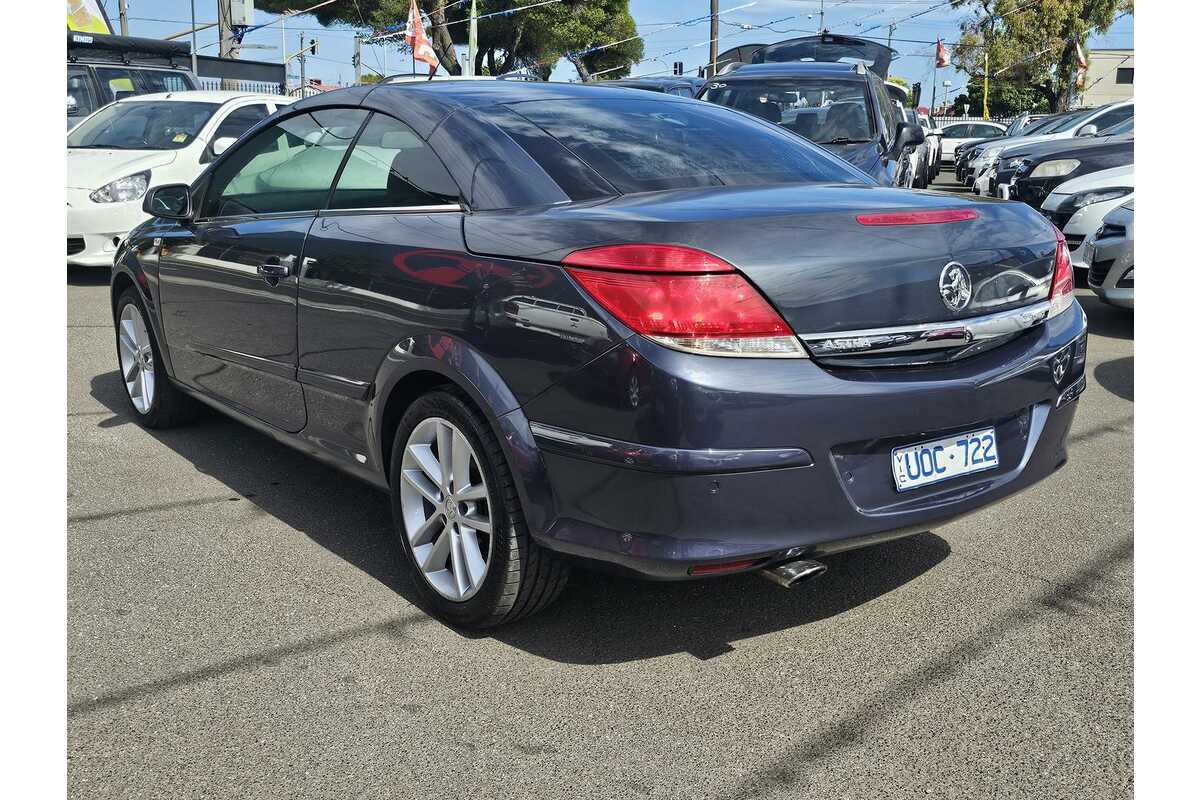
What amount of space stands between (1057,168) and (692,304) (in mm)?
10142

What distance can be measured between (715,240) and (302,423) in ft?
6.33

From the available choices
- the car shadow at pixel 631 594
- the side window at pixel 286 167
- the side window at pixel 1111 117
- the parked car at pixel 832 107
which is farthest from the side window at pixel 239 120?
Answer: the side window at pixel 1111 117

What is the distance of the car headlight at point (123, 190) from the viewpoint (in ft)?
33.0

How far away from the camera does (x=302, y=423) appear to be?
4051 millimetres

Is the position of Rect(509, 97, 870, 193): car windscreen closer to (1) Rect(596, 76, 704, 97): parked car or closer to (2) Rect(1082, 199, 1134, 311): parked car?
(2) Rect(1082, 199, 1134, 311): parked car

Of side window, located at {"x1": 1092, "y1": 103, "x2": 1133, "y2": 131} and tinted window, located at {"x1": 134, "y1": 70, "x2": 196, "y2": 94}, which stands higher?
tinted window, located at {"x1": 134, "y1": 70, "x2": 196, "y2": 94}

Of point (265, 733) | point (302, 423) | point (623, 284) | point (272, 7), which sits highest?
point (272, 7)

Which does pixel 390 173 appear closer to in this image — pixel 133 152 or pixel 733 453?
pixel 733 453

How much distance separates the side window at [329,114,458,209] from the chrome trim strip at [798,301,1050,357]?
1.23 m

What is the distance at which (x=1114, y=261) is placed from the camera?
7918 millimetres

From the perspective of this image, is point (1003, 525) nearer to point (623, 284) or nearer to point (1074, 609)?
point (1074, 609)

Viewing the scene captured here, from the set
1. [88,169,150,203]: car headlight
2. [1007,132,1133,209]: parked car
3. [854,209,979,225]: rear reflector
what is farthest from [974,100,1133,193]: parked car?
[854,209,979,225]: rear reflector

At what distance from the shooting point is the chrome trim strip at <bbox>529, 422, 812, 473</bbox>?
2646 mm

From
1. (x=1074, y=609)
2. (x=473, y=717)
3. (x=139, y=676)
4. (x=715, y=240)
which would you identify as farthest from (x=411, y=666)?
(x=1074, y=609)
